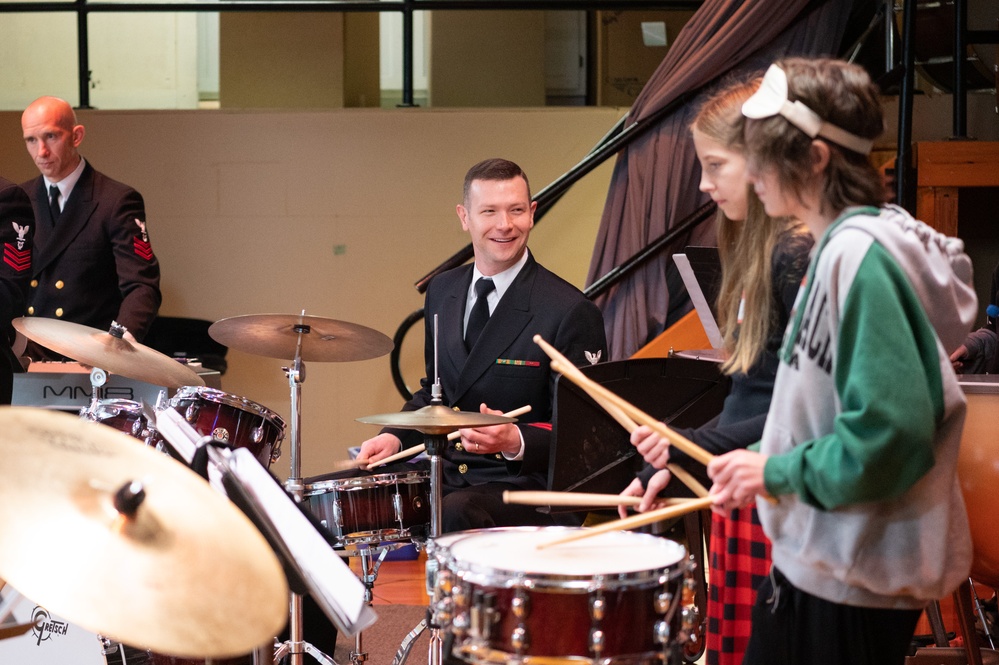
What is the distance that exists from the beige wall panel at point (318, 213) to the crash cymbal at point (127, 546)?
422cm

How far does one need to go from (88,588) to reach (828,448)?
894mm

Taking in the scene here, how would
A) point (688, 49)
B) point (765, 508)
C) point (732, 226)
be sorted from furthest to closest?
point (688, 49) → point (732, 226) → point (765, 508)

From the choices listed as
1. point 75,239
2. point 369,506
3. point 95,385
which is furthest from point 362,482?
point 75,239

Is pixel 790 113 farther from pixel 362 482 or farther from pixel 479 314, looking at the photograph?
pixel 479 314

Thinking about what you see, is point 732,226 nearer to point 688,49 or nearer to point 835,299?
point 835,299

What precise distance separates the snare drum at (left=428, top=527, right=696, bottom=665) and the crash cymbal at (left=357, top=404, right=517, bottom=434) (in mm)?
636

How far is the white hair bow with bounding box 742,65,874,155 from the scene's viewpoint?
1.47 m

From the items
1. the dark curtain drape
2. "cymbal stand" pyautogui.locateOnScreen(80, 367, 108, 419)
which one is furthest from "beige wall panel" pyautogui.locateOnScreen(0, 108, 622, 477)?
"cymbal stand" pyautogui.locateOnScreen(80, 367, 108, 419)

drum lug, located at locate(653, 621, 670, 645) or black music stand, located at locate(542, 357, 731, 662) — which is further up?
black music stand, located at locate(542, 357, 731, 662)

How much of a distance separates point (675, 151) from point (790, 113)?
2973 mm

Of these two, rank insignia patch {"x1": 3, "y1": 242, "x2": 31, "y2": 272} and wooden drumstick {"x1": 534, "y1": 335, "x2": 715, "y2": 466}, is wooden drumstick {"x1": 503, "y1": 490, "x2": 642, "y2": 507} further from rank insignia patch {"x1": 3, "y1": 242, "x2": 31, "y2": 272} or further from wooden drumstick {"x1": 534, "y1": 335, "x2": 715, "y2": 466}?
rank insignia patch {"x1": 3, "y1": 242, "x2": 31, "y2": 272}

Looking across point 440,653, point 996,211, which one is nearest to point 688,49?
point 996,211

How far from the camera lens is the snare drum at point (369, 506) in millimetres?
2777

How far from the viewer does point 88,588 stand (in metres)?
1.35
